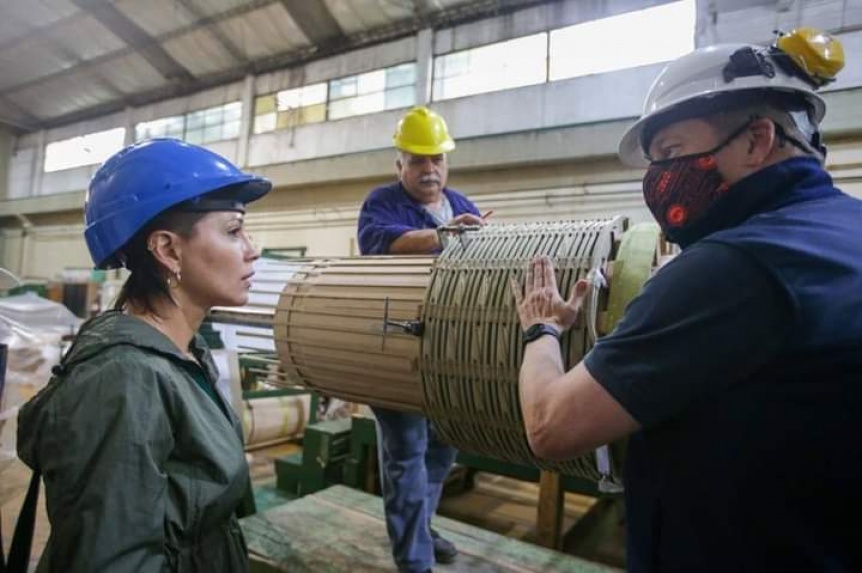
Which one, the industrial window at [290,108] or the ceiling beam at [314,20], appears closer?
the ceiling beam at [314,20]

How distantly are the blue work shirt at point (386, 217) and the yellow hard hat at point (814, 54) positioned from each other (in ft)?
3.69

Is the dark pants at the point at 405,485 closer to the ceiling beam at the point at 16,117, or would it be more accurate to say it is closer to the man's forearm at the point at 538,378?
the man's forearm at the point at 538,378

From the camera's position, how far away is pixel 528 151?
5.57 metres

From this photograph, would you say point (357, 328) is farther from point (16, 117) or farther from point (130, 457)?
point (16, 117)

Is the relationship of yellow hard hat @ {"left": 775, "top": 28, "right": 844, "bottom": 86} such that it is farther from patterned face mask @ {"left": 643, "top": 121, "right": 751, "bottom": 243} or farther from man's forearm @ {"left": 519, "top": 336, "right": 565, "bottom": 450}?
man's forearm @ {"left": 519, "top": 336, "right": 565, "bottom": 450}

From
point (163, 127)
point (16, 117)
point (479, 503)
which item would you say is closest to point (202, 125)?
point (163, 127)

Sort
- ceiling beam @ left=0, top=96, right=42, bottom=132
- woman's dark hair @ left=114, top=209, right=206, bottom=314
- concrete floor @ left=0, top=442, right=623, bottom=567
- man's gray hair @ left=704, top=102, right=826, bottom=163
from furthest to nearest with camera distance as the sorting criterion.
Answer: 1. ceiling beam @ left=0, top=96, right=42, bottom=132
2. concrete floor @ left=0, top=442, right=623, bottom=567
3. woman's dark hair @ left=114, top=209, right=206, bottom=314
4. man's gray hair @ left=704, top=102, right=826, bottom=163

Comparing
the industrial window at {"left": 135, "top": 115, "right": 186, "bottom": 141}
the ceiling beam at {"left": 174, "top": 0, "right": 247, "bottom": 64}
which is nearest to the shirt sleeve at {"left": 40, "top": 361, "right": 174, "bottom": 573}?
the ceiling beam at {"left": 174, "top": 0, "right": 247, "bottom": 64}

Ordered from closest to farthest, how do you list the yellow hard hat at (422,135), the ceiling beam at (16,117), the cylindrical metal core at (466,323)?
the cylindrical metal core at (466,323), the yellow hard hat at (422,135), the ceiling beam at (16,117)

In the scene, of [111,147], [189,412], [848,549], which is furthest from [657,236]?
[111,147]

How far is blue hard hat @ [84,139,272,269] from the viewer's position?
0.94 metres

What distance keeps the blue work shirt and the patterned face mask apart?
3.15ft

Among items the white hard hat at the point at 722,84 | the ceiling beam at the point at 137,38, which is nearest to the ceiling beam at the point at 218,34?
the ceiling beam at the point at 137,38

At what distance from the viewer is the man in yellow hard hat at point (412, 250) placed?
5.81ft
